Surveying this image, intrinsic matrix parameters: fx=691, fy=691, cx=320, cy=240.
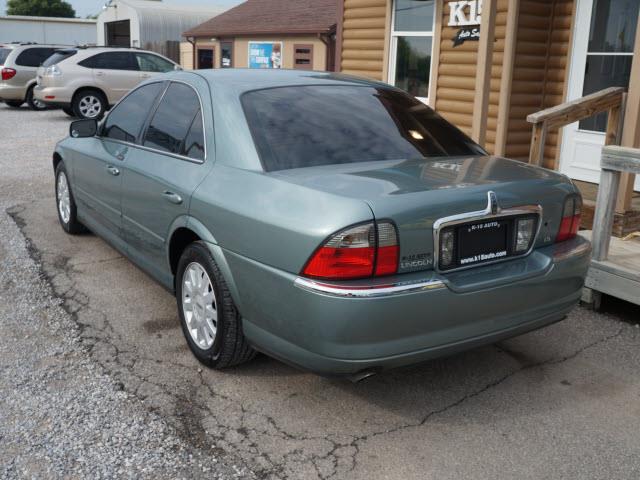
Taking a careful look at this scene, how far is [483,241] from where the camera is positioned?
3234 millimetres

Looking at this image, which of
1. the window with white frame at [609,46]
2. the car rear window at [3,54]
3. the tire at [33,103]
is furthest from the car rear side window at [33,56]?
the window with white frame at [609,46]

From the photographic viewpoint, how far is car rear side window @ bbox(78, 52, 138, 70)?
17.0 meters

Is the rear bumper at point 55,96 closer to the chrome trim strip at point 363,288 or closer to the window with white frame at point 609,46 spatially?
the window with white frame at point 609,46

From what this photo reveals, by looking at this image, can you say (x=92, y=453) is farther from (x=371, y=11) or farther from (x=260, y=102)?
(x=371, y=11)

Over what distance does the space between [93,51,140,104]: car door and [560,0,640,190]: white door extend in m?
12.1

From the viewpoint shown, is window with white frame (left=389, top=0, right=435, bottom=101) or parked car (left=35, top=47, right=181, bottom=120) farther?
parked car (left=35, top=47, right=181, bottom=120)

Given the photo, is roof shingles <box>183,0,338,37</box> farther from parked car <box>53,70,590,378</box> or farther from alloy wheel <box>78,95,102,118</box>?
parked car <box>53,70,590,378</box>

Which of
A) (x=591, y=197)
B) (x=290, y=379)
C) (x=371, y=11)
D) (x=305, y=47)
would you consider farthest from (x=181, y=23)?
(x=290, y=379)

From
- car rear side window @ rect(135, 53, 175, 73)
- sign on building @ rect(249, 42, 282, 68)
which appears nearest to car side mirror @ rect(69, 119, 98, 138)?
car rear side window @ rect(135, 53, 175, 73)

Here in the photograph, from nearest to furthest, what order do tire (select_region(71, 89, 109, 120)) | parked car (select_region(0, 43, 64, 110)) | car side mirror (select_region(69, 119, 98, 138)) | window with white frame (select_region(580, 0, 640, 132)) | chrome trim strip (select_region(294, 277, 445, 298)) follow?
chrome trim strip (select_region(294, 277, 445, 298))
car side mirror (select_region(69, 119, 98, 138))
window with white frame (select_region(580, 0, 640, 132))
tire (select_region(71, 89, 109, 120))
parked car (select_region(0, 43, 64, 110))

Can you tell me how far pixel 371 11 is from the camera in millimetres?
10539

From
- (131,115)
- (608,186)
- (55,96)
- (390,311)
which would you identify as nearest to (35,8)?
(55,96)

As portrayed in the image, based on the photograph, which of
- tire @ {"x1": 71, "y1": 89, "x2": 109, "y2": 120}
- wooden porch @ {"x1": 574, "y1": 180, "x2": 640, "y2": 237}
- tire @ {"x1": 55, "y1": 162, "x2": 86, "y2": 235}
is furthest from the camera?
tire @ {"x1": 71, "y1": 89, "x2": 109, "y2": 120}

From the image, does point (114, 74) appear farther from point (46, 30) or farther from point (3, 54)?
point (46, 30)
